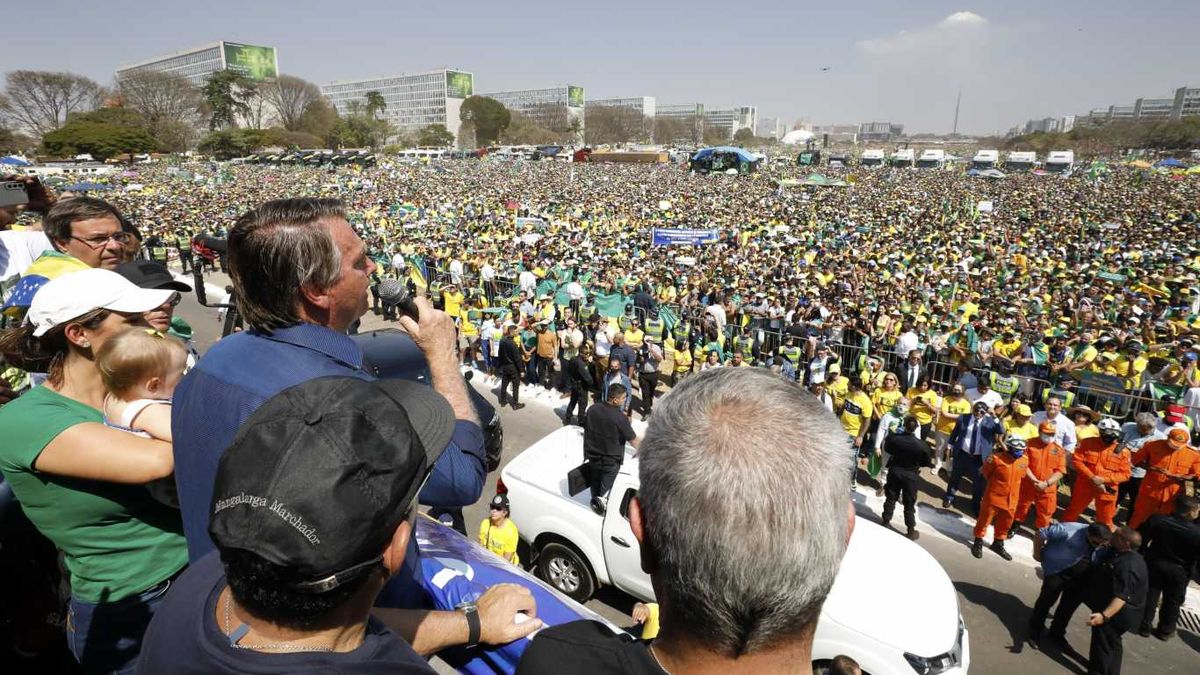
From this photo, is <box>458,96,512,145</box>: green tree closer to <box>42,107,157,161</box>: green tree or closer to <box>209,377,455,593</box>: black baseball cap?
<box>42,107,157,161</box>: green tree

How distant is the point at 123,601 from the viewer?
1908 millimetres

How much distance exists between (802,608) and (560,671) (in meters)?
0.50

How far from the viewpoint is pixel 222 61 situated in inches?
4985

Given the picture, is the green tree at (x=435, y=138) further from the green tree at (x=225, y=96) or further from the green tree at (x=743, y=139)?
the green tree at (x=743, y=139)

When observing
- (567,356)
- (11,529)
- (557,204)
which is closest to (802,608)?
(11,529)

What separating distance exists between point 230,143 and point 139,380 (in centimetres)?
9237

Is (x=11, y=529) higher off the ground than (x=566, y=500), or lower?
higher

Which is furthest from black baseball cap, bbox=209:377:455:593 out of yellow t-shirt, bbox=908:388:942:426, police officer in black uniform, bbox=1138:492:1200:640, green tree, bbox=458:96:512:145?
green tree, bbox=458:96:512:145

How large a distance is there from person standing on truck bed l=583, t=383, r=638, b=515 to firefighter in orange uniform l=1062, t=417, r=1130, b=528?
16.9 feet

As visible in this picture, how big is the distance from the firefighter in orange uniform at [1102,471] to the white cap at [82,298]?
838cm

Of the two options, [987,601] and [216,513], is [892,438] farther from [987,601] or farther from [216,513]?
[216,513]

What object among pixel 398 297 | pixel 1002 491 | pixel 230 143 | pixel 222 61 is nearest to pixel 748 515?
pixel 398 297

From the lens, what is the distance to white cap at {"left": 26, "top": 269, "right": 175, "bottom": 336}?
2074 mm

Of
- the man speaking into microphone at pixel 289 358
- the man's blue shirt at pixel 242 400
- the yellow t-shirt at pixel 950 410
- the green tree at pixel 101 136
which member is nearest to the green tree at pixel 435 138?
the green tree at pixel 101 136
